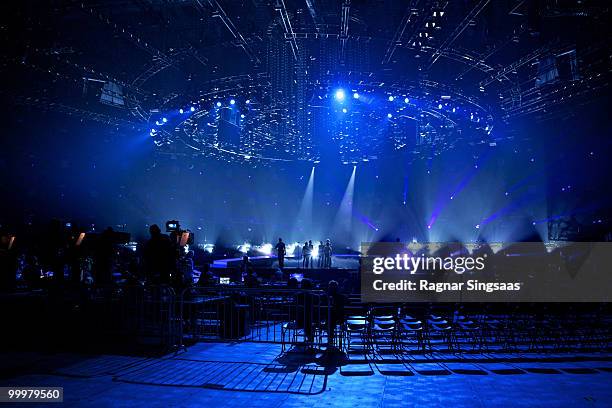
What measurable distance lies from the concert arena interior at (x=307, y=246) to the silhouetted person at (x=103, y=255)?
50 mm

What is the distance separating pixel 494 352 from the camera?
25.6ft

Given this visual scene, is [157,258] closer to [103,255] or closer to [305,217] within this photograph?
[103,255]

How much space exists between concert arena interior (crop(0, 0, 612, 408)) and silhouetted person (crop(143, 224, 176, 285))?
0.07m

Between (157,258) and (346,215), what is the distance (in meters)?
31.3

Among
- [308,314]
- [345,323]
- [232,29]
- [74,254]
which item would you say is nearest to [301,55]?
[232,29]

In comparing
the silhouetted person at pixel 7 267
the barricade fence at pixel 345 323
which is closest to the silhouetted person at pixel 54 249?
the silhouetted person at pixel 7 267

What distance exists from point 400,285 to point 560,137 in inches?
552

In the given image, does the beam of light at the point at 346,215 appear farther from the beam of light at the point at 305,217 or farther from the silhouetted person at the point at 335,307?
the silhouetted person at the point at 335,307

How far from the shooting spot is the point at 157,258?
8.86 meters

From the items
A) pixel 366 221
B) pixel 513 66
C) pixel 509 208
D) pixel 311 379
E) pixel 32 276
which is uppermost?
pixel 513 66

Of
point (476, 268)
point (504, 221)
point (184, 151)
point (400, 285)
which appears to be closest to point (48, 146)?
point (184, 151)

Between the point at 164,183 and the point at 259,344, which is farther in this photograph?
the point at 164,183

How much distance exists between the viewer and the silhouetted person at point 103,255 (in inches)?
373

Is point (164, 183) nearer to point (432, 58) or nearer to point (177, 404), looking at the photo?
point (432, 58)
